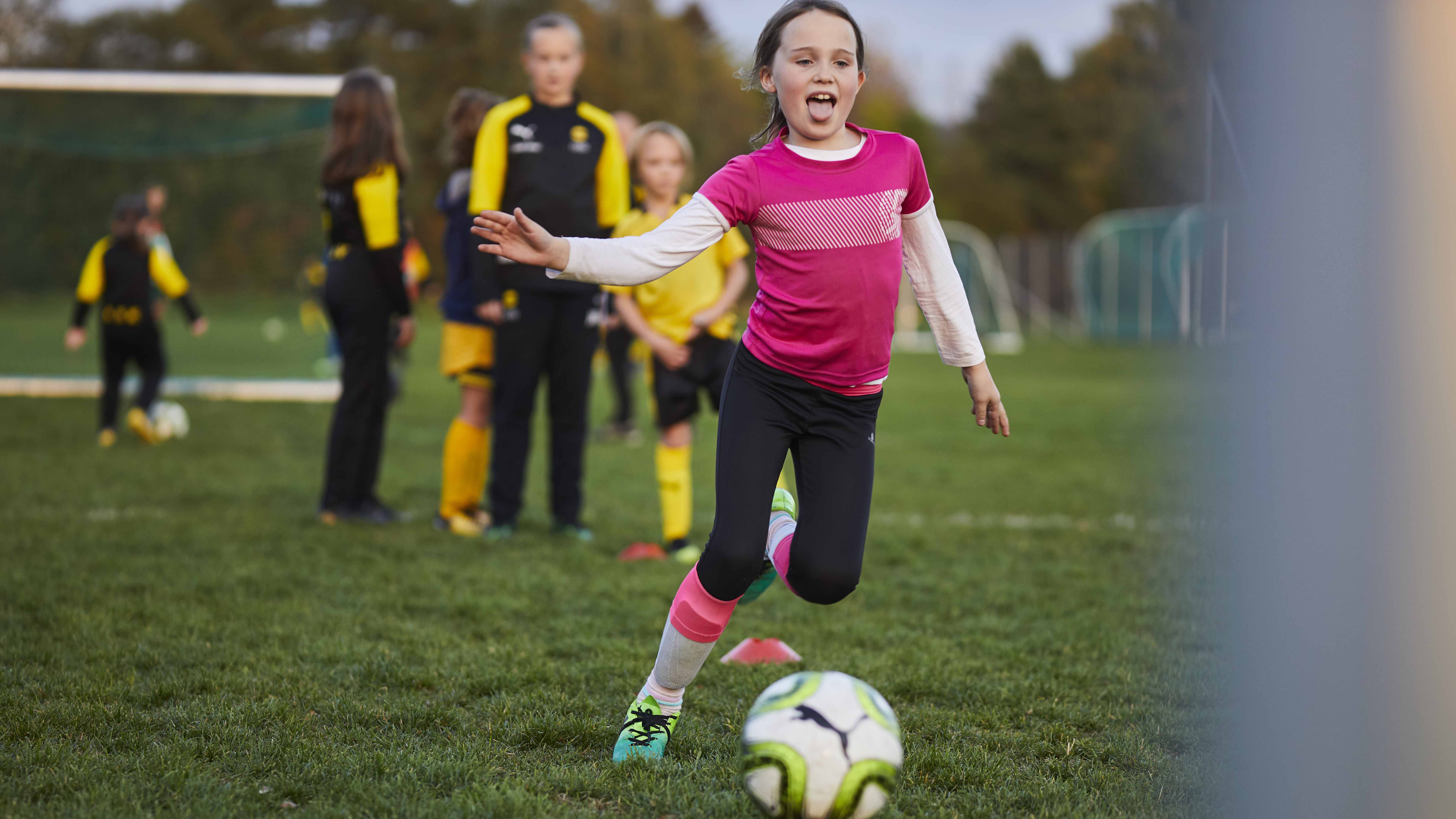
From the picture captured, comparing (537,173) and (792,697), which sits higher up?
(537,173)

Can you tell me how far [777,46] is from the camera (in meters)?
2.87

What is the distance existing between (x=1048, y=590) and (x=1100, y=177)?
4587 centimetres

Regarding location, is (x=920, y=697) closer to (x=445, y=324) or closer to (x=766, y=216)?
(x=766, y=216)

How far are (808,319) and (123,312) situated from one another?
7769mm

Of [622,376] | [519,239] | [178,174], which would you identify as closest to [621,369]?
[622,376]

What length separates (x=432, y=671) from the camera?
3.66 metres

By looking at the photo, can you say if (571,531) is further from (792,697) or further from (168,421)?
(168,421)

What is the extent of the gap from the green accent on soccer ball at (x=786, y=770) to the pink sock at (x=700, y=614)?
555 mm

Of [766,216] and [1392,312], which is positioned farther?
[766,216]

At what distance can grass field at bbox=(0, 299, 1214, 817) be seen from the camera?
2.74 meters

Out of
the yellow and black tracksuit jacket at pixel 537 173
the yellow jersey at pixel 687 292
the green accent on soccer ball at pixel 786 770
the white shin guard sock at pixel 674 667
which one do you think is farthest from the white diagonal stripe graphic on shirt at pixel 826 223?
the yellow and black tracksuit jacket at pixel 537 173

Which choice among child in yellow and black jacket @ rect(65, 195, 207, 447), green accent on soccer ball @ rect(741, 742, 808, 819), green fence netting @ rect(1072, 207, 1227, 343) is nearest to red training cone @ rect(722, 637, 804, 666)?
green accent on soccer ball @ rect(741, 742, 808, 819)

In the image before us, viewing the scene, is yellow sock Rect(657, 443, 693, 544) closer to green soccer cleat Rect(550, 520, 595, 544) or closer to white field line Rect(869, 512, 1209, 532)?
green soccer cleat Rect(550, 520, 595, 544)

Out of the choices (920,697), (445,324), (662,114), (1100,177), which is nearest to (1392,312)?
(920,697)
